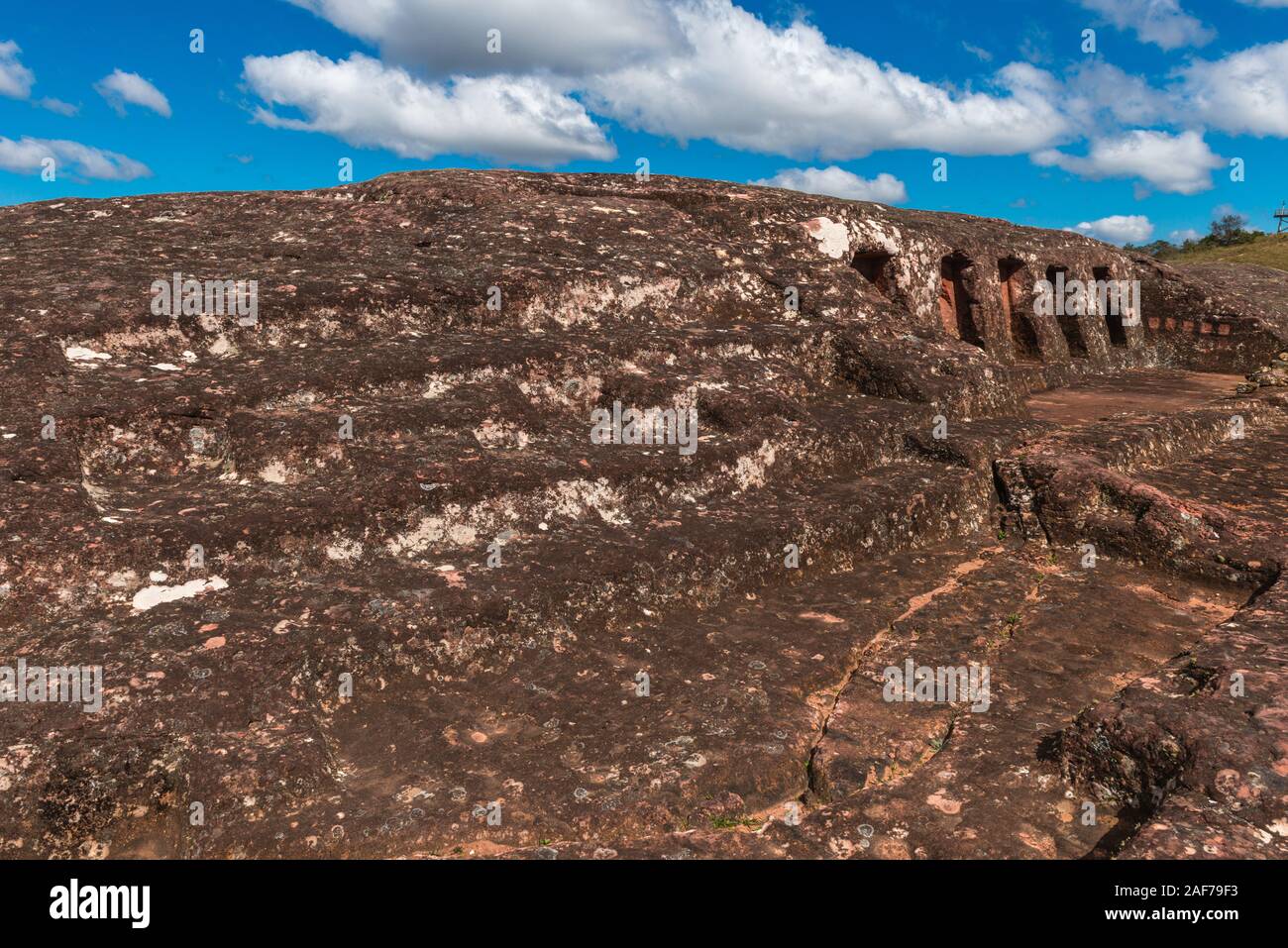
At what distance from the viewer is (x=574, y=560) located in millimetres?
6551

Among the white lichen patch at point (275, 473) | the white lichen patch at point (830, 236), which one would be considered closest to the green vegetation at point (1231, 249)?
the white lichen patch at point (830, 236)

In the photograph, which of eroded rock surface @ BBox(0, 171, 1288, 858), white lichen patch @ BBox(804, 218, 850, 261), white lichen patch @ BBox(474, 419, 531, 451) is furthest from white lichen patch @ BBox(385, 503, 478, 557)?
white lichen patch @ BBox(804, 218, 850, 261)

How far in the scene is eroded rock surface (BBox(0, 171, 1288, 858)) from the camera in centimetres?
442

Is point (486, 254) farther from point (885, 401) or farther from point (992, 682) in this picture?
point (992, 682)

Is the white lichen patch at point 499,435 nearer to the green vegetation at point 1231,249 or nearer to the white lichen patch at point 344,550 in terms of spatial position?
the white lichen patch at point 344,550

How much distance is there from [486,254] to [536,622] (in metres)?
5.92

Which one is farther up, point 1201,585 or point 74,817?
point 1201,585

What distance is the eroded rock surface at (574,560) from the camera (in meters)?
4.42

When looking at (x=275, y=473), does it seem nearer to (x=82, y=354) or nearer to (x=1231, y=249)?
(x=82, y=354)

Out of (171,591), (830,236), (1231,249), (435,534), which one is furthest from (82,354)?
(1231,249)
